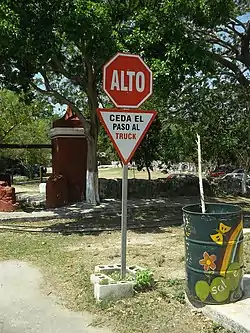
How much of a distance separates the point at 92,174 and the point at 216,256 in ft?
31.8

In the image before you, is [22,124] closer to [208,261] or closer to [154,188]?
[154,188]

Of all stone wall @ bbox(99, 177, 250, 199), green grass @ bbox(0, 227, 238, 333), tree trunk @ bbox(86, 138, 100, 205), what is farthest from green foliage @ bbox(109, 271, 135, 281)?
stone wall @ bbox(99, 177, 250, 199)

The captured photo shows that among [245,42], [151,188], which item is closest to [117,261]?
[151,188]

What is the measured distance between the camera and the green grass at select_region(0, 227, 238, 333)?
4.84 meters

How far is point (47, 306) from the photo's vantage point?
546 cm

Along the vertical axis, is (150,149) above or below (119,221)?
above

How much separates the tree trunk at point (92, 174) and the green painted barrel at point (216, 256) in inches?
372

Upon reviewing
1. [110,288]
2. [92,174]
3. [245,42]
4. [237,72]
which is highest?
[245,42]

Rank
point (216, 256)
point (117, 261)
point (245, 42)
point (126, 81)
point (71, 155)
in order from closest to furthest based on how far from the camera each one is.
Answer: point (216, 256)
point (126, 81)
point (117, 261)
point (71, 155)
point (245, 42)

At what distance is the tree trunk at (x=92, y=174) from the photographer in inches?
562

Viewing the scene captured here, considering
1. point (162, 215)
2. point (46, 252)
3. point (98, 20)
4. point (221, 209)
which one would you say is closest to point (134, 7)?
point (98, 20)

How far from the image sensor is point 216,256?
4863 mm

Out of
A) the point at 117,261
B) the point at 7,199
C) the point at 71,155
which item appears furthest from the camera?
the point at 71,155

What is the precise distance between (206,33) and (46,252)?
12296mm
